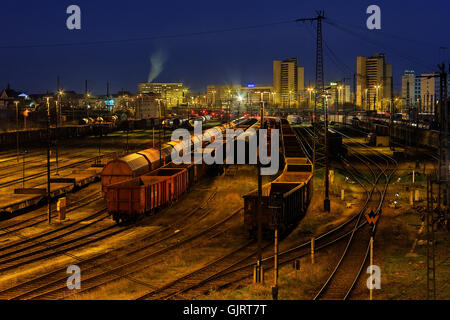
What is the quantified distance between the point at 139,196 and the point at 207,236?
199 inches

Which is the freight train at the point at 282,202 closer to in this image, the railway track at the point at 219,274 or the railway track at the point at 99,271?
the railway track at the point at 219,274

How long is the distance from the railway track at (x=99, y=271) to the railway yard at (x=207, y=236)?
1.9 inches

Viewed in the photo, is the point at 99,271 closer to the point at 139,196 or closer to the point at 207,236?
the point at 207,236

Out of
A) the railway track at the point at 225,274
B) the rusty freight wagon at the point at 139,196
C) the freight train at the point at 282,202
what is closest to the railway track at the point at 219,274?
the railway track at the point at 225,274

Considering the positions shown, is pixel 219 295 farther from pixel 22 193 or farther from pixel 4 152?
pixel 4 152

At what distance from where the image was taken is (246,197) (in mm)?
24969

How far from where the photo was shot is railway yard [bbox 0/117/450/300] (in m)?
18.4

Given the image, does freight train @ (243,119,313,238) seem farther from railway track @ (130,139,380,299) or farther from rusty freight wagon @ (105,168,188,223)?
rusty freight wagon @ (105,168,188,223)

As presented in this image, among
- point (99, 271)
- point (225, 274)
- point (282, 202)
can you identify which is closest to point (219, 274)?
point (225, 274)

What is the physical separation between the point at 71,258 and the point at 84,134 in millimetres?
A: 81935

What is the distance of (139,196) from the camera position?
28.6 meters

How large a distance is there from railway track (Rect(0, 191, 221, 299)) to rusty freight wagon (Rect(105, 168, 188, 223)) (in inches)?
106

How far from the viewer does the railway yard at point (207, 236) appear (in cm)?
1839
